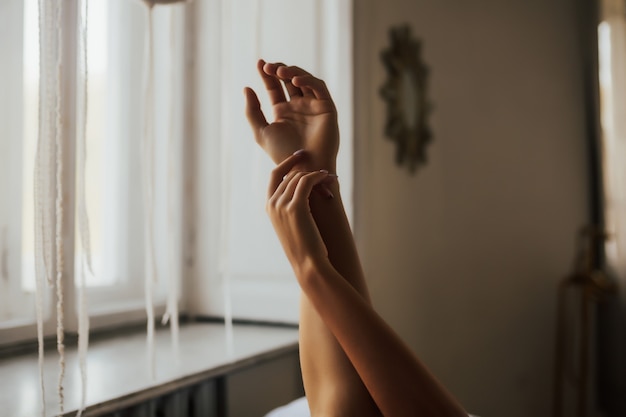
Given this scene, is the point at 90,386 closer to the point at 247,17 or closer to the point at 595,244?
the point at 247,17

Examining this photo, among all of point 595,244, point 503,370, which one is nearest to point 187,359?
point 503,370

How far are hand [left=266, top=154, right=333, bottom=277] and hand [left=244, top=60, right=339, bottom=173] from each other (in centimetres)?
9

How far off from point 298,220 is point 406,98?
1263mm

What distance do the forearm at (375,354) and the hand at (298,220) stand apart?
0.02 m

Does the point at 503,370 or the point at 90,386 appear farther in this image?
the point at 503,370

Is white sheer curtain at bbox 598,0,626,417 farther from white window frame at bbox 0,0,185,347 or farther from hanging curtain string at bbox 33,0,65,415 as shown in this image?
hanging curtain string at bbox 33,0,65,415

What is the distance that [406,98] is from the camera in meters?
1.90

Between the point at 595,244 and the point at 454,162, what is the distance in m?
1.15

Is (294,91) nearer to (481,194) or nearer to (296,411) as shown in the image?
(296,411)

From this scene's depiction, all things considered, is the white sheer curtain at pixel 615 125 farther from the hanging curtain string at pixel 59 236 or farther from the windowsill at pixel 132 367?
the hanging curtain string at pixel 59 236

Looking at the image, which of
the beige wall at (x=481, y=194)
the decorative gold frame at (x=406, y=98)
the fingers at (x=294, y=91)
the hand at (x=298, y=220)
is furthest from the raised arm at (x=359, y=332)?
the decorative gold frame at (x=406, y=98)

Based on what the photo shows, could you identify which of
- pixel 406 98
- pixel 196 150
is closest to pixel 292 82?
pixel 196 150

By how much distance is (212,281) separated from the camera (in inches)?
63.5

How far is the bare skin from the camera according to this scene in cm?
71
